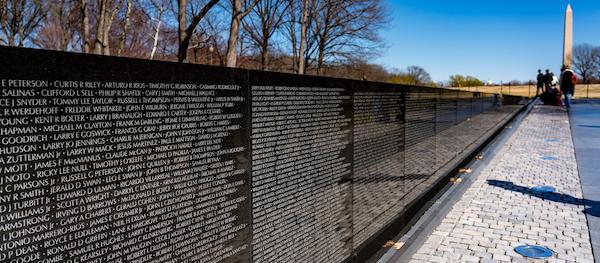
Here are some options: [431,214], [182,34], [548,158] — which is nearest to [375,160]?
[431,214]

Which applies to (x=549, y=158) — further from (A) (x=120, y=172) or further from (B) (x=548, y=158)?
(A) (x=120, y=172)

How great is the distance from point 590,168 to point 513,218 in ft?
13.7

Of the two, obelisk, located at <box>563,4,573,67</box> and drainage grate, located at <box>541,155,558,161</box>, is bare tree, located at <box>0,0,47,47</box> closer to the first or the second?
drainage grate, located at <box>541,155,558,161</box>

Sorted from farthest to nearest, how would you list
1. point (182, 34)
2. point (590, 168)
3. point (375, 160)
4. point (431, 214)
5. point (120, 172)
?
point (182, 34) → point (590, 168) → point (431, 214) → point (375, 160) → point (120, 172)

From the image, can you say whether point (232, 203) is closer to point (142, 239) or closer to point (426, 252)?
point (142, 239)

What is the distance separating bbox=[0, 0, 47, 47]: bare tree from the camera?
22.1 m

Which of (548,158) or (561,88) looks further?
(561,88)

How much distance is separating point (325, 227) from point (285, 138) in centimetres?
99

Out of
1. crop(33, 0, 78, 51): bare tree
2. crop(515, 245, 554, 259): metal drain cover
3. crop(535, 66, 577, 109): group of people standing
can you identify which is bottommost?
crop(515, 245, 554, 259): metal drain cover

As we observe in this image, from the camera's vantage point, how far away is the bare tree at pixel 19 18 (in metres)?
22.1

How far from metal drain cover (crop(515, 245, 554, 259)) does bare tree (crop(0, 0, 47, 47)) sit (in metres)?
21.2

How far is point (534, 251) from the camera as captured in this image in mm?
4754

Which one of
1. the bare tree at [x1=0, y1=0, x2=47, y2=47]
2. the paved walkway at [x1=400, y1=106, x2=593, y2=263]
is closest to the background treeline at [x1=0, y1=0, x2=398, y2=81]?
the bare tree at [x1=0, y1=0, x2=47, y2=47]

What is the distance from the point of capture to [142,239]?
7.16 ft
